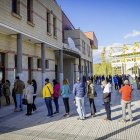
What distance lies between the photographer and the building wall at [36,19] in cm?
1447

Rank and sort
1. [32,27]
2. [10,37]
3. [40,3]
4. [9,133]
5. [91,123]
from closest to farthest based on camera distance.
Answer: [9,133]
[91,123]
[10,37]
[32,27]
[40,3]

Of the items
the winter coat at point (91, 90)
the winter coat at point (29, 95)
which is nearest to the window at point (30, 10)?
the winter coat at point (29, 95)

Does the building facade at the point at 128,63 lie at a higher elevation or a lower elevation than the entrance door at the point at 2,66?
higher

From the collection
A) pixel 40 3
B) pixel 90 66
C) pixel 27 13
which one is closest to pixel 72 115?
pixel 27 13

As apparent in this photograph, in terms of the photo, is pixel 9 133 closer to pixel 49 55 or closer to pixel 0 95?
pixel 0 95

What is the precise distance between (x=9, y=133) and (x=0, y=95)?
5993mm

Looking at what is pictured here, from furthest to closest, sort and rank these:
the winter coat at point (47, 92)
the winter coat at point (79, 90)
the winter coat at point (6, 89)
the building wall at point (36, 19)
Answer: the winter coat at point (6, 89), the building wall at point (36, 19), the winter coat at point (47, 92), the winter coat at point (79, 90)

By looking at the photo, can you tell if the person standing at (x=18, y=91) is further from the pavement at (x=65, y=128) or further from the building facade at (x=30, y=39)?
the building facade at (x=30, y=39)

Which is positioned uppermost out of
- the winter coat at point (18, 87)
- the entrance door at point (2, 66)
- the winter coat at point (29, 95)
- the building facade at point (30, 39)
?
the building facade at point (30, 39)

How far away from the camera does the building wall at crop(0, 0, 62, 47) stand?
1447 cm

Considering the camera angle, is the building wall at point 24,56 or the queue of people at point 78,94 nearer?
the queue of people at point 78,94

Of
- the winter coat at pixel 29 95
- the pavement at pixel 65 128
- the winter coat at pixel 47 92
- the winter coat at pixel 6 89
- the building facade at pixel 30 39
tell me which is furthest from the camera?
the building facade at pixel 30 39

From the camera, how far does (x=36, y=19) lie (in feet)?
62.8

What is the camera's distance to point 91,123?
10672 mm
